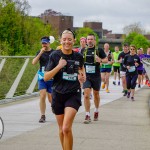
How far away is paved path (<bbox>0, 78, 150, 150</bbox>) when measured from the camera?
28.7 ft

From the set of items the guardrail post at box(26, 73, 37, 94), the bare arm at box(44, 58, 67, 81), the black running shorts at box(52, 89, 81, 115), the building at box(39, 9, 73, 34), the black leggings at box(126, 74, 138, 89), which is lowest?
the guardrail post at box(26, 73, 37, 94)

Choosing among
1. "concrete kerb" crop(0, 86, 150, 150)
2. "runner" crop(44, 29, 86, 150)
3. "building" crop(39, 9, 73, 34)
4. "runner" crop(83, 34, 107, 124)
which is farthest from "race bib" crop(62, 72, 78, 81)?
"building" crop(39, 9, 73, 34)

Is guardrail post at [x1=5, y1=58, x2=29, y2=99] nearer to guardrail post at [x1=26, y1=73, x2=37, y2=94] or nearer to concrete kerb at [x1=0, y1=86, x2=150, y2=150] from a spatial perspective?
guardrail post at [x1=26, y1=73, x2=37, y2=94]

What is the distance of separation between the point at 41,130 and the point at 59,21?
119 m

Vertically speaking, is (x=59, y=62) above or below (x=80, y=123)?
above

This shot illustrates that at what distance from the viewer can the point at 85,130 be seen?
10484mm

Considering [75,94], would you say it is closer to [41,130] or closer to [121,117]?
[41,130]

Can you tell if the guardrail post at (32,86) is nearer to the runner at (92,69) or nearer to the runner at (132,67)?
the runner at (132,67)

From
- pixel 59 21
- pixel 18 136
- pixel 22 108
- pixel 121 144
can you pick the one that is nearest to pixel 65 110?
pixel 121 144

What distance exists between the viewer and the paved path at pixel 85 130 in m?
8.76

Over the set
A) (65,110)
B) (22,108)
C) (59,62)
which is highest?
(59,62)

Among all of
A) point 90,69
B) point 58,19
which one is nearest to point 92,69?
point 90,69

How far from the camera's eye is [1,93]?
15.9m

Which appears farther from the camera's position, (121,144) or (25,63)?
(25,63)
